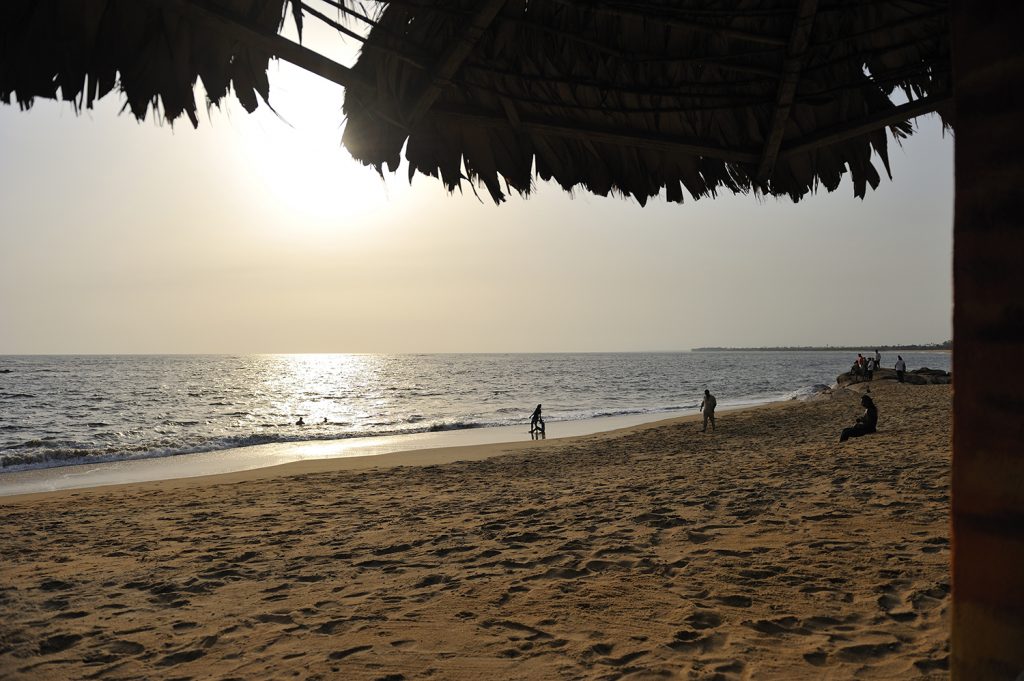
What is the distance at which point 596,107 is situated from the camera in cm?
363

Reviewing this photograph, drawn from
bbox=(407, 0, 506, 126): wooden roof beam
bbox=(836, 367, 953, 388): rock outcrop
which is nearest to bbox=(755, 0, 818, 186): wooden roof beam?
bbox=(407, 0, 506, 126): wooden roof beam

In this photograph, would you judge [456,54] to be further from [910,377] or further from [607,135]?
[910,377]

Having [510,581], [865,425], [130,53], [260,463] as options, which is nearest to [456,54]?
[130,53]

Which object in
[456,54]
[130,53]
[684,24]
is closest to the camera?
[130,53]

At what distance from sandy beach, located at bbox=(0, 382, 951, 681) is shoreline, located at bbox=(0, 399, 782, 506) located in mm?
4348

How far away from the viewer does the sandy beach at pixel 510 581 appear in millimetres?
3678

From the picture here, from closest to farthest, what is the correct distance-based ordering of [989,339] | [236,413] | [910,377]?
[989,339] < [910,377] < [236,413]

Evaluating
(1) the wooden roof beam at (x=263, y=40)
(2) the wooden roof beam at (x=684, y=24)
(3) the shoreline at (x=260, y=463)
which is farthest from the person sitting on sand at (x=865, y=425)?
(1) the wooden roof beam at (x=263, y=40)

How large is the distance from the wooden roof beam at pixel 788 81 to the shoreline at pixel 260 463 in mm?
11725

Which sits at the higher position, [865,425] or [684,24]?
[684,24]

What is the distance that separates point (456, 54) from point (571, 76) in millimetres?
852

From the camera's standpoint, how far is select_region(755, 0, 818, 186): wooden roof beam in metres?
Result: 2.99

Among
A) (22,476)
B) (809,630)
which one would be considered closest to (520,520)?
(809,630)

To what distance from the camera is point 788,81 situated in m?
3.43
